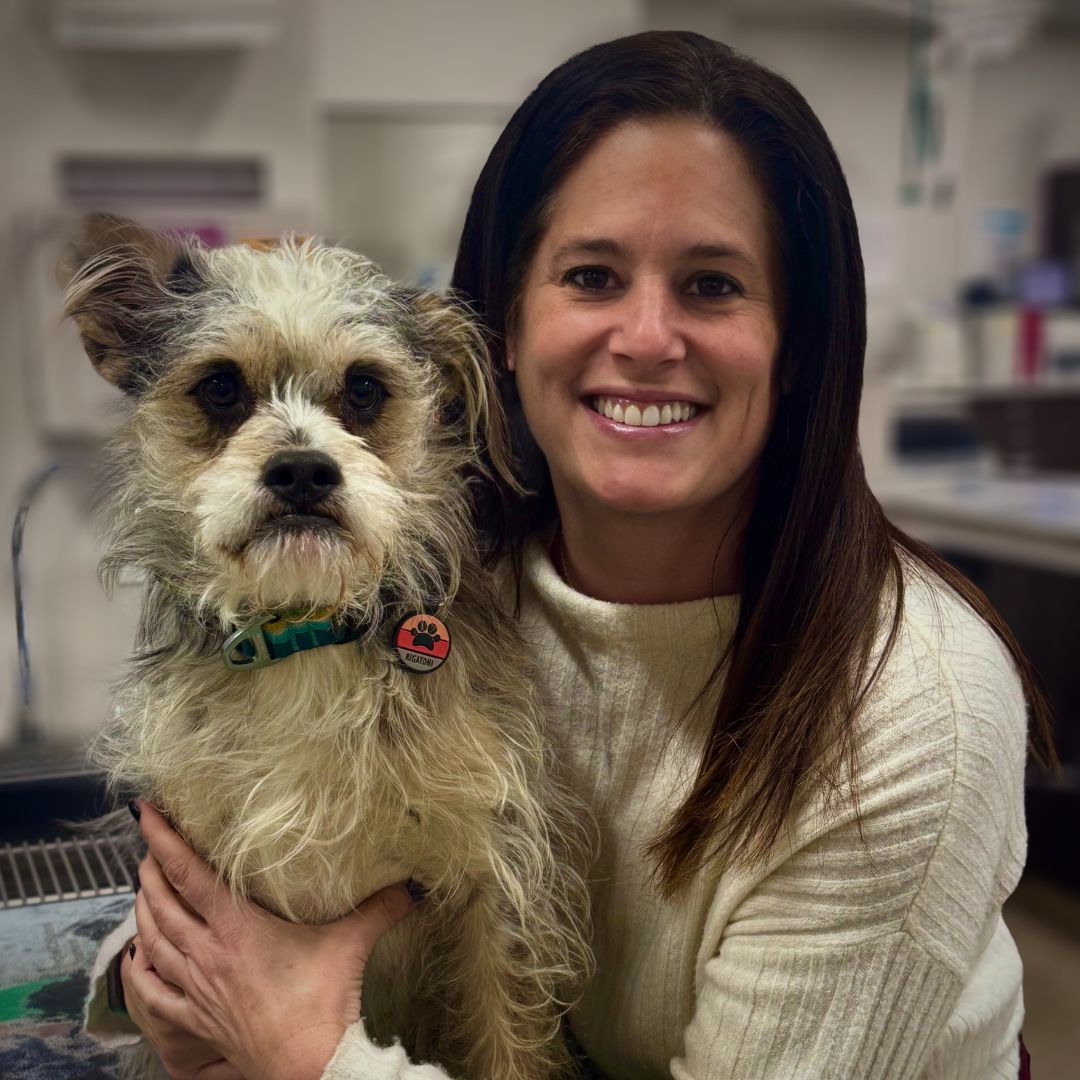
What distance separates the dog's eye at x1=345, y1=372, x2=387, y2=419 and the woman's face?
0.52 ft

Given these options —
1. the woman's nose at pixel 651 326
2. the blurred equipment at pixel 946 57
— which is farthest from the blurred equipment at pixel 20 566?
the blurred equipment at pixel 946 57

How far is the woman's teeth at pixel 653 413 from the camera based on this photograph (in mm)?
1110

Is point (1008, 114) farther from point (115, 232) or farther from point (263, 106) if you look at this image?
point (115, 232)

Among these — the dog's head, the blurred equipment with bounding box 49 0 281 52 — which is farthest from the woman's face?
the blurred equipment with bounding box 49 0 281 52

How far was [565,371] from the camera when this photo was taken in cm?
115

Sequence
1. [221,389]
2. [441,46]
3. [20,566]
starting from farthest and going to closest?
[441,46] < [20,566] < [221,389]

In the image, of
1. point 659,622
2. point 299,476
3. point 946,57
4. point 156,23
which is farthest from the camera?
point 946,57

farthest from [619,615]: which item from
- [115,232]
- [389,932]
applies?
[115,232]

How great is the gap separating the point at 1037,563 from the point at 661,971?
261 cm

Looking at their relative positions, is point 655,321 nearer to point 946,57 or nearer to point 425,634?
point 425,634

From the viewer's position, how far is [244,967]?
3.53 ft

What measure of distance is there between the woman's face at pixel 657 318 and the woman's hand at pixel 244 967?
0.48 meters

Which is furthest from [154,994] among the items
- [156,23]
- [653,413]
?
[156,23]

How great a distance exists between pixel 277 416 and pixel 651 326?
1.13 ft
